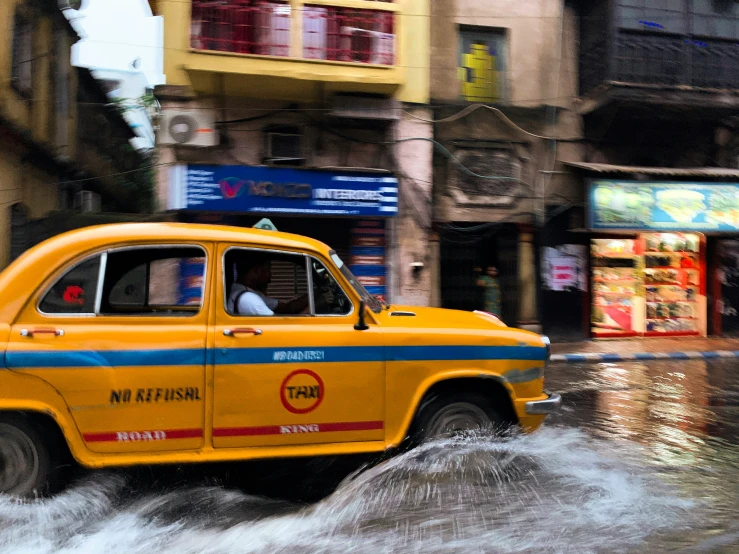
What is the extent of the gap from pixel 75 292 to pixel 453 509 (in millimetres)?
2687

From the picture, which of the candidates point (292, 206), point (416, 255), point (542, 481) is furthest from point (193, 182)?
point (542, 481)

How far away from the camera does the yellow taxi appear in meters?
3.56

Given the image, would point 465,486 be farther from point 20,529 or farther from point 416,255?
point 416,255

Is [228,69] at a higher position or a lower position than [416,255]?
higher

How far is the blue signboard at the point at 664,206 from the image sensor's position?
13359 millimetres

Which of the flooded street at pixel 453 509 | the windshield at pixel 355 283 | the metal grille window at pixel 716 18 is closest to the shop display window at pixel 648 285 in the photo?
the metal grille window at pixel 716 18

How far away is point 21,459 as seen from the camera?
140 inches

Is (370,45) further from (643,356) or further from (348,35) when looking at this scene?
(643,356)

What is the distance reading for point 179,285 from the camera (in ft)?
15.1

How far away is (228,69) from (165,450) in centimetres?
909

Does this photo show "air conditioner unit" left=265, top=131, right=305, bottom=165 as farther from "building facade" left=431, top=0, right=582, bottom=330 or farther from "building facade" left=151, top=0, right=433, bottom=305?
"building facade" left=431, top=0, right=582, bottom=330

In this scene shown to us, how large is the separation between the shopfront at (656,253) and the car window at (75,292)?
38.2 ft

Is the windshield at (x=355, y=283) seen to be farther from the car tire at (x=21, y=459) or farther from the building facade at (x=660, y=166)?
the building facade at (x=660, y=166)

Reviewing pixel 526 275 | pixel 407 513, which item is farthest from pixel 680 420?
pixel 526 275
